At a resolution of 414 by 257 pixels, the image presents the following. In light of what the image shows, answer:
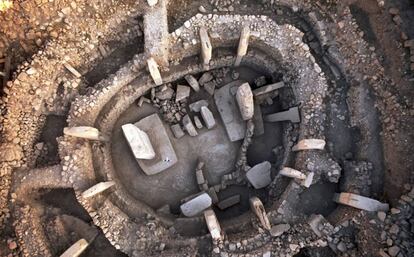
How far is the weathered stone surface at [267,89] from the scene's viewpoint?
8297 millimetres

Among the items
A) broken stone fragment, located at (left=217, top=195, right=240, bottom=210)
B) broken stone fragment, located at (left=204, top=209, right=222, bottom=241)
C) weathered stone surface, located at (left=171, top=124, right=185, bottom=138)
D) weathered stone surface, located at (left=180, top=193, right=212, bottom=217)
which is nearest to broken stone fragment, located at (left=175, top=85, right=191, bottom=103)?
weathered stone surface, located at (left=171, top=124, right=185, bottom=138)

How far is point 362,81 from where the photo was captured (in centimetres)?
757

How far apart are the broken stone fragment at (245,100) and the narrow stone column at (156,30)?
5.89ft

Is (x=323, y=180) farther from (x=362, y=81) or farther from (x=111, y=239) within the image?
(x=111, y=239)

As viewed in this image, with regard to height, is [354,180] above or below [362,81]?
below

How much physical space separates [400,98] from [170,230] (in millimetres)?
5244

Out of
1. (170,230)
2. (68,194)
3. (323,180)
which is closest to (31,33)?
(68,194)

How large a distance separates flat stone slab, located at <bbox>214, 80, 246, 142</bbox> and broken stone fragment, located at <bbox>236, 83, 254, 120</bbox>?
42 centimetres

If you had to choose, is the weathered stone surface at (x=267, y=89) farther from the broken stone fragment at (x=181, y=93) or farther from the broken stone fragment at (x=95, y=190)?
the broken stone fragment at (x=95, y=190)

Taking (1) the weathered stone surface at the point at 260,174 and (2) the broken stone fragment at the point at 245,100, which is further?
(1) the weathered stone surface at the point at 260,174

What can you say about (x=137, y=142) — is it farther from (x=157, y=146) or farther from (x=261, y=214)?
(x=261, y=214)

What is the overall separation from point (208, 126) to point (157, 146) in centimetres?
128

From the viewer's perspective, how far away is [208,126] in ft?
28.9

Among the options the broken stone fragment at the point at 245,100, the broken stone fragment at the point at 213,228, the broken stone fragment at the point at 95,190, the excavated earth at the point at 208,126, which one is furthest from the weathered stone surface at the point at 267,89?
the broken stone fragment at the point at 95,190
